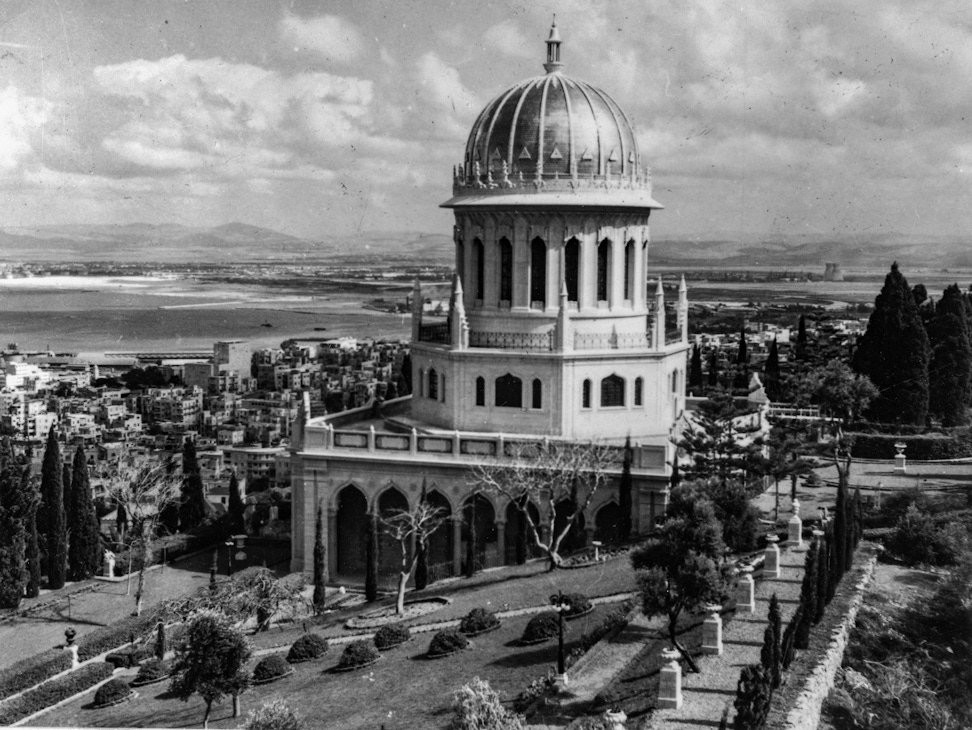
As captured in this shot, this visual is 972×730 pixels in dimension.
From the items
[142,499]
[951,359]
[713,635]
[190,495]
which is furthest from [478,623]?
[951,359]

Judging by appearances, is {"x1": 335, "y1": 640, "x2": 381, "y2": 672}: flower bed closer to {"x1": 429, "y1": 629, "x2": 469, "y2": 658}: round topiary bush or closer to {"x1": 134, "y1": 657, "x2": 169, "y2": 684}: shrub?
{"x1": 429, "y1": 629, "x2": 469, "y2": 658}: round topiary bush

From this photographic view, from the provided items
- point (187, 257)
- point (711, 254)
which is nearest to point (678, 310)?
point (711, 254)

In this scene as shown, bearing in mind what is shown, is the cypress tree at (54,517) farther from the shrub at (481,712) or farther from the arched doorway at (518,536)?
the shrub at (481,712)

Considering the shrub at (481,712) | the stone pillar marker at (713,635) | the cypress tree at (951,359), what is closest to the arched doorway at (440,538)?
the stone pillar marker at (713,635)

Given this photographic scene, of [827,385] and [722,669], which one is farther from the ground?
[827,385]

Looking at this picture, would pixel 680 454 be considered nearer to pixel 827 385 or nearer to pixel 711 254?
pixel 827 385

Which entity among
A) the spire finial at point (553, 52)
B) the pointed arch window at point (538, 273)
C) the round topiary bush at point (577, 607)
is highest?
the spire finial at point (553, 52)

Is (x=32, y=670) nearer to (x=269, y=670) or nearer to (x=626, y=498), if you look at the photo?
(x=269, y=670)
